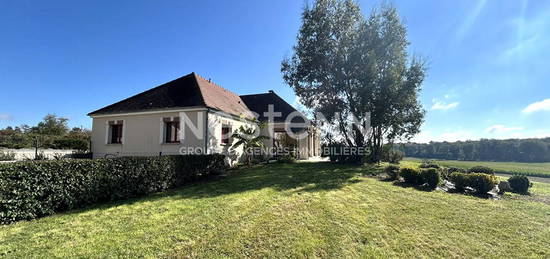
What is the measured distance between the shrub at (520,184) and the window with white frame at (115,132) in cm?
1912

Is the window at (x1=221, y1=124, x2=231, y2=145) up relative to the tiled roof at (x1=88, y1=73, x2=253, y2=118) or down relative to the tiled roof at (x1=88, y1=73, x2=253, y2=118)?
down

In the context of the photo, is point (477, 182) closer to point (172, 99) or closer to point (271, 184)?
point (271, 184)

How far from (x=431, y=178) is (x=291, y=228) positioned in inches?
262

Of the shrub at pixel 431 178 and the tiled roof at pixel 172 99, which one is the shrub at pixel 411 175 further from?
the tiled roof at pixel 172 99

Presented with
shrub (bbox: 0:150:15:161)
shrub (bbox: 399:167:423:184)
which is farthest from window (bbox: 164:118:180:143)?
shrub (bbox: 399:167:423:184)

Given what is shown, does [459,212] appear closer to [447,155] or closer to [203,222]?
[203,222]

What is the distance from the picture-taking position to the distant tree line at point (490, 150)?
116ft


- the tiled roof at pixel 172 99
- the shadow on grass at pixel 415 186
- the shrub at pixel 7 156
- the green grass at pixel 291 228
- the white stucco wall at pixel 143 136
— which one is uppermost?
the tiled roof at pixel 172 99

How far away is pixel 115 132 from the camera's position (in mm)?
13500

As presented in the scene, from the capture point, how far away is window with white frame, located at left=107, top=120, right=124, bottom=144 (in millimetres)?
13203

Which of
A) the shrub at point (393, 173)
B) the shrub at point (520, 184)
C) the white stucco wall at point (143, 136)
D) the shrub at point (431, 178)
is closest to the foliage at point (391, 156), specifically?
the shrub at point (393, 173)

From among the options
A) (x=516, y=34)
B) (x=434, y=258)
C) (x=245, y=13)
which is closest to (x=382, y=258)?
(x=434, y=258)

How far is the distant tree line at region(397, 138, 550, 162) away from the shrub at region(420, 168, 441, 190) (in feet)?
97.3

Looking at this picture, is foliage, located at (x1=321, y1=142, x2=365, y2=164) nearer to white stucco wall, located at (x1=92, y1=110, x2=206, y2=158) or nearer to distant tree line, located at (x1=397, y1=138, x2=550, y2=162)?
white stucco wall, located at (x1=92, y1=110, x2=206, y2=158)
